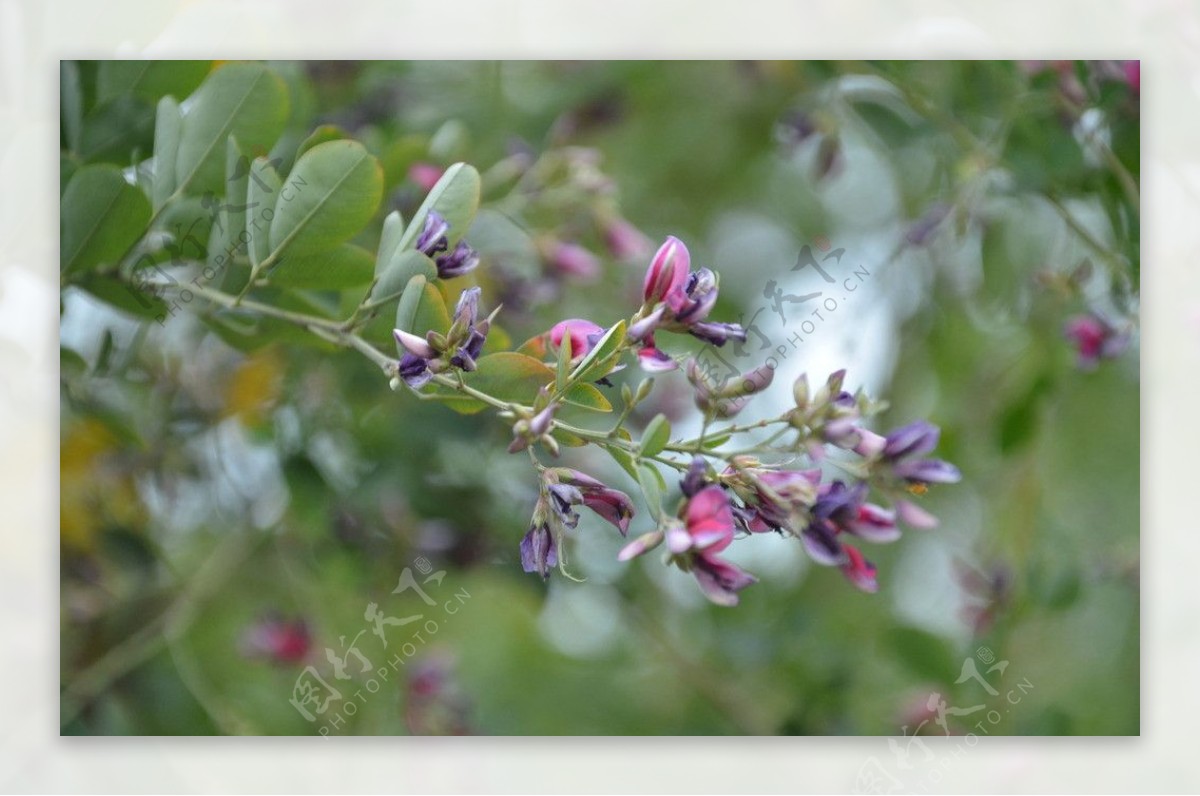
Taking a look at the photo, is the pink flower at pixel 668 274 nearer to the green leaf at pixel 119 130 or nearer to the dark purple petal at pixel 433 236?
the dark purple petal at pixel 433 236

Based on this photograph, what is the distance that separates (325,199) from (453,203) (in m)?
0.18

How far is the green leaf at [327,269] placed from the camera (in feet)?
4.37

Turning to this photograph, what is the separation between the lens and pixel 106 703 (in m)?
2.04

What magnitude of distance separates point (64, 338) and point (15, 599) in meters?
0.40

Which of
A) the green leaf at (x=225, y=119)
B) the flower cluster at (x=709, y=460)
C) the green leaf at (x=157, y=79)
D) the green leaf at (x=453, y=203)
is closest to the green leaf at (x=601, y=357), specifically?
the flower cluster at (x=709, y=460)

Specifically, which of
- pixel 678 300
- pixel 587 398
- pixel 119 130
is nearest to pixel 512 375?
pixel 587 398

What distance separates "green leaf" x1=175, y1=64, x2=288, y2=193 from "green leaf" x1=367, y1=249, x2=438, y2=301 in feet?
1.13

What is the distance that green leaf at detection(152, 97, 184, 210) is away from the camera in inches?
54.6

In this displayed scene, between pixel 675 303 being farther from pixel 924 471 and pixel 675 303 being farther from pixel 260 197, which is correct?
pixel 260 197

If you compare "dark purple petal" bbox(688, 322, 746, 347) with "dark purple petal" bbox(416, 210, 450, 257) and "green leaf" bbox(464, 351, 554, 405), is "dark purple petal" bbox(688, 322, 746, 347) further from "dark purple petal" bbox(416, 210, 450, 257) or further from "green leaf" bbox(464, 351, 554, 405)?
"dark purple petal" bbox(416, 210, 450, 257)

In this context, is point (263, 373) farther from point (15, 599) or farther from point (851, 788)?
point (851, 788)

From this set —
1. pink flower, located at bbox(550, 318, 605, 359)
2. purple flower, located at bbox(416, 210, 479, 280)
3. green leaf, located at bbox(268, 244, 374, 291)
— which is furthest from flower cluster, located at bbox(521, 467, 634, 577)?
green leaf, located at bbox(268, 244, 374, 291)

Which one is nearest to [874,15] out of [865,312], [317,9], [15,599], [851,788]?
[865,312]

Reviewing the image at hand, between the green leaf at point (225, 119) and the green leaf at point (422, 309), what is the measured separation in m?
0.44
